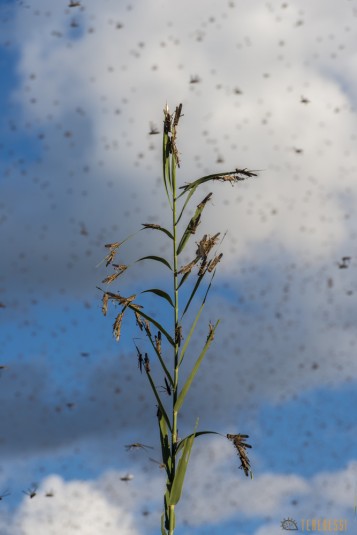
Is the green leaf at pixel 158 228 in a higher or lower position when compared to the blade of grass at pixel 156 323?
higher

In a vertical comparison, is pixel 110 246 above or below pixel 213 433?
above

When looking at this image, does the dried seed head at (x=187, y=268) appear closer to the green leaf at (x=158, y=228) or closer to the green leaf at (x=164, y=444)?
the green leaf at (x=158, y=228)

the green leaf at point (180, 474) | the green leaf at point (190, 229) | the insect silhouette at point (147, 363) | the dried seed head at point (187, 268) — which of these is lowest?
the green leaf at point (180, 474)

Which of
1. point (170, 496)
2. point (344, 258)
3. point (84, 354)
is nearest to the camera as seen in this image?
point (170, 496)

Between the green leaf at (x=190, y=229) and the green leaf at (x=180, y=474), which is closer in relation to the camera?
the green leaf at (x=180, y=474)

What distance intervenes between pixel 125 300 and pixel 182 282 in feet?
2.14

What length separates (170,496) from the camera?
1015cm

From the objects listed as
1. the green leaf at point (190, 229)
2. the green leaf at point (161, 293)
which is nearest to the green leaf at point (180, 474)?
the green leaf at point (161, 293)

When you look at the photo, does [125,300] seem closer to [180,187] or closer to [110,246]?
[110,246]

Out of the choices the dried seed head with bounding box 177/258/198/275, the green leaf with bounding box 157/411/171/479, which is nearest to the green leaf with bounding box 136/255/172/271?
the dried seed head with bounding box 177/258/198/275

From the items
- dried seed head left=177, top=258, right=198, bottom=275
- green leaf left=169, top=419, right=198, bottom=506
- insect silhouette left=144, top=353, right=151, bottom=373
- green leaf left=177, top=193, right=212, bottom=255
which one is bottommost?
green leaf left=169, top=419, right=198, bottom=506

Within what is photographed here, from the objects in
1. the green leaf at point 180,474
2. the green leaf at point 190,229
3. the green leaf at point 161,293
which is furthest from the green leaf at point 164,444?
the green leaf at point 190,229

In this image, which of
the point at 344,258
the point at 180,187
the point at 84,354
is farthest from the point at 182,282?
the point at 344,258

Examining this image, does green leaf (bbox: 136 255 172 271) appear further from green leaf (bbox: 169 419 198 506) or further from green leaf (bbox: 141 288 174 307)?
green leaf (bbox: 169 419 198 506)
